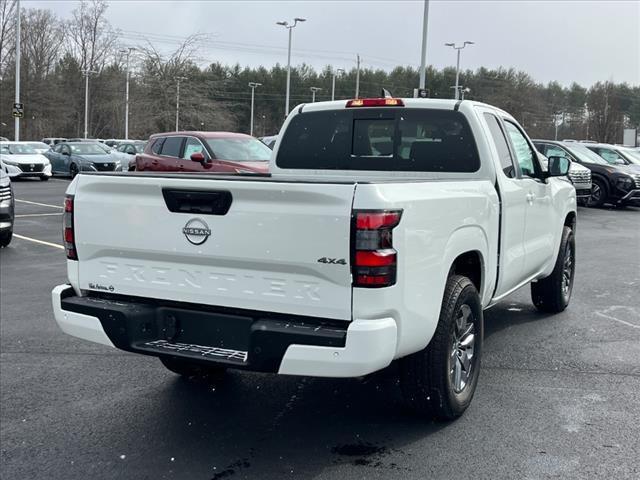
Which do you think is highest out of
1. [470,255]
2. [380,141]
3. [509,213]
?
[380,141]

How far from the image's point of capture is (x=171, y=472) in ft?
12.2

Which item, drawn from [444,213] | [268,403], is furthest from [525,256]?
[268,403]

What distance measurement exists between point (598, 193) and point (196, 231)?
1839 centimetres

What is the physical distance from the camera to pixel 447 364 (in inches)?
159

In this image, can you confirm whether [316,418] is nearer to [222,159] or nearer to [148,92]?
[222,159]

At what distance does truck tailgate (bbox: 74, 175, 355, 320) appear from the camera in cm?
341

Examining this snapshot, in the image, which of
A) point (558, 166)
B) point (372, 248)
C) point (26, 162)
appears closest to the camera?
point (372, 248)

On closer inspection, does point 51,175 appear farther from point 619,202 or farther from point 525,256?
point 525,256

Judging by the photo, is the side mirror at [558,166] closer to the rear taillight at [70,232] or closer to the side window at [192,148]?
the rear taillight at [70,232]

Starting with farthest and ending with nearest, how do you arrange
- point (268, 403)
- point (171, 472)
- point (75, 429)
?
point (268, 403) → point (75, 429) → point (171, 472)

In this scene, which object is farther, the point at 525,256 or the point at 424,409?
the point at 525,256

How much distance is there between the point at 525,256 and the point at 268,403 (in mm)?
2297

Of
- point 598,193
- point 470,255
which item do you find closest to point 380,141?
point 470,255

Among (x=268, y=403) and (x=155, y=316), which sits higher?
(x=155, y=316)
